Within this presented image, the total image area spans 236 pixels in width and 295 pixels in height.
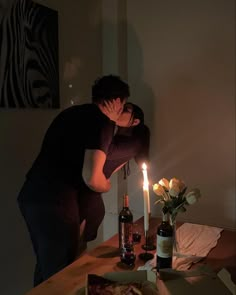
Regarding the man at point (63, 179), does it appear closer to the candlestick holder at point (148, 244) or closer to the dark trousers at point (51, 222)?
the dark trousers at point (51, 222)

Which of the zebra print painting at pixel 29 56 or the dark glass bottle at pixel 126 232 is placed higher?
the zebra print painting at pixel 29 56

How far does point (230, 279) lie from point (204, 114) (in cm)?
117

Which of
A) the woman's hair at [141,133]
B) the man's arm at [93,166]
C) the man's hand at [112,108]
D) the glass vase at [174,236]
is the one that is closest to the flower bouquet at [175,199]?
the glass vase at [174,236]

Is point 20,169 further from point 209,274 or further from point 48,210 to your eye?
point 209,274

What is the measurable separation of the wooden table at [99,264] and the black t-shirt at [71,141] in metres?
0.40

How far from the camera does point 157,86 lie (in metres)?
2.13

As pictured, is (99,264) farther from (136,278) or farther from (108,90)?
(108,90)

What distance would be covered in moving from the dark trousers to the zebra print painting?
483mm

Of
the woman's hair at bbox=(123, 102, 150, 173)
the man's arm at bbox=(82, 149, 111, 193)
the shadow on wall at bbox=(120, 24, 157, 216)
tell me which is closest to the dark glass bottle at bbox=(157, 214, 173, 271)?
the man's arm at bbox=(82, 149, 111, 193)

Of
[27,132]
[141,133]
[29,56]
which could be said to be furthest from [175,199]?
[29,56]

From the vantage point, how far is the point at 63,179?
1501 mm

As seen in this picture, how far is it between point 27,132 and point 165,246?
1.03m

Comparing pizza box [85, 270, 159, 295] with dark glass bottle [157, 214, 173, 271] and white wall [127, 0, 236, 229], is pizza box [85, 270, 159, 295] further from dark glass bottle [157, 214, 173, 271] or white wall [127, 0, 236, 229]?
white wall [127, 0, 236, 229]

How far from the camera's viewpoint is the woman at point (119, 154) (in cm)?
171
